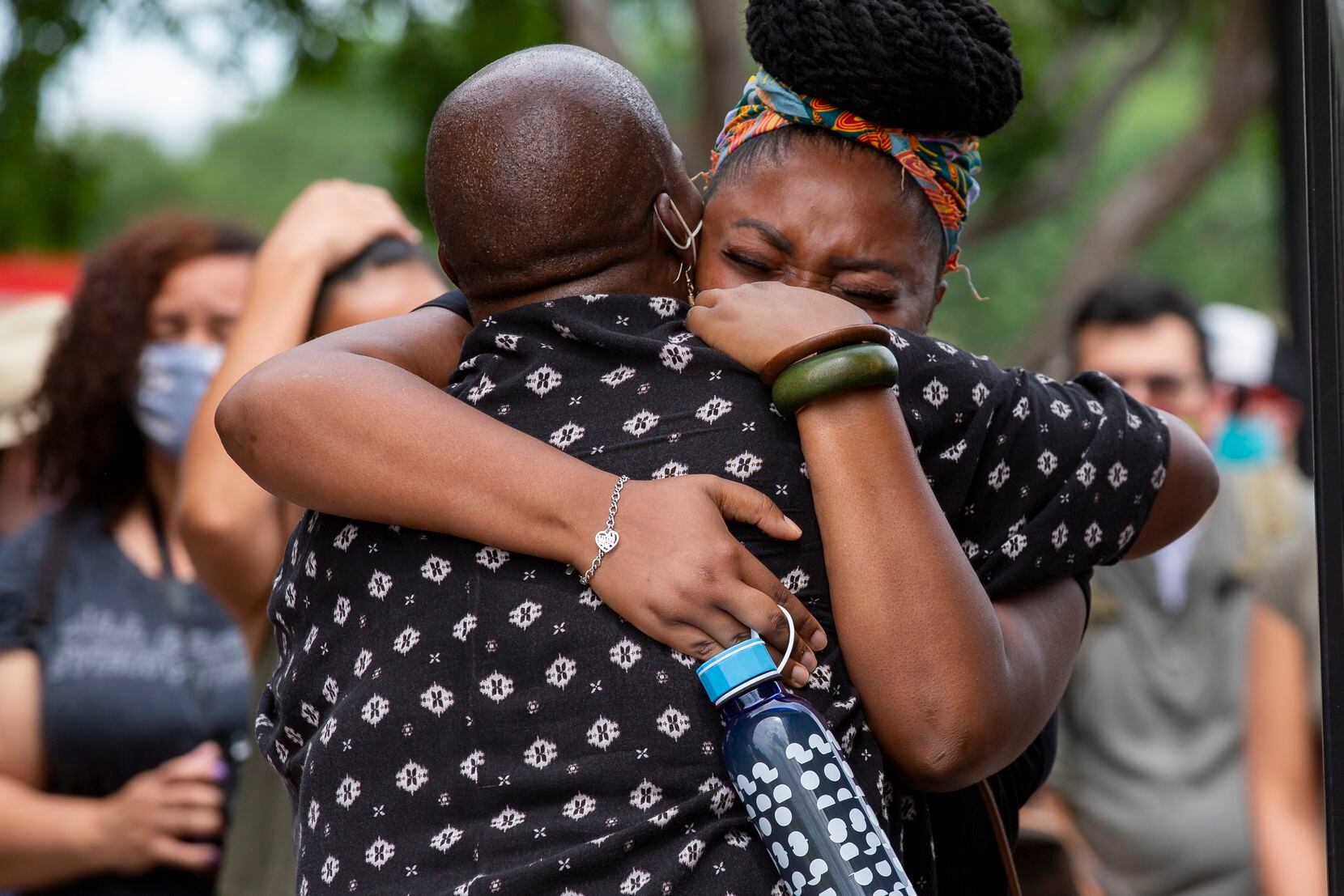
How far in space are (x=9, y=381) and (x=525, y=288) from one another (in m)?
4.05

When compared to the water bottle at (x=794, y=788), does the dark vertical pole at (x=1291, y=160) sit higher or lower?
lower

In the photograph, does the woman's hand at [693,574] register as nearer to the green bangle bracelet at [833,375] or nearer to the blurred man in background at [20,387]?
the green bangle bracelet at [833,375]

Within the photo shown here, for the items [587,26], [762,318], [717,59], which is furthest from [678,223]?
[587,26]

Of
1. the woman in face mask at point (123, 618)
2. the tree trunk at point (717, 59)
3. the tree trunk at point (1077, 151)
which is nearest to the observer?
the woman in face mask at point (123, 618)

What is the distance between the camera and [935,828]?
1.88 meters

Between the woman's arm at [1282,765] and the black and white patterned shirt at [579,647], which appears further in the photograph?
the woman's arm at [1282,765]

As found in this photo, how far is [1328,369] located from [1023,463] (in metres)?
0.34

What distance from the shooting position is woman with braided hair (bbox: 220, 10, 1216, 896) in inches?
61.9

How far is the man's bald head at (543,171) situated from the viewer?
167 cm

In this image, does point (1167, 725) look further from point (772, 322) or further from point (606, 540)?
point (606, 540)

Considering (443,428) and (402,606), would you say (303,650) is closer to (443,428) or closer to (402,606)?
(402,606)

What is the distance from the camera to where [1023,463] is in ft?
5.77

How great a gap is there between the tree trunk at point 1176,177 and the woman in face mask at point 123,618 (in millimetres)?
5844

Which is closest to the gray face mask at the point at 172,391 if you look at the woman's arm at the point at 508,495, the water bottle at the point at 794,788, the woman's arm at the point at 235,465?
the woman's arm at the point at 235,465
